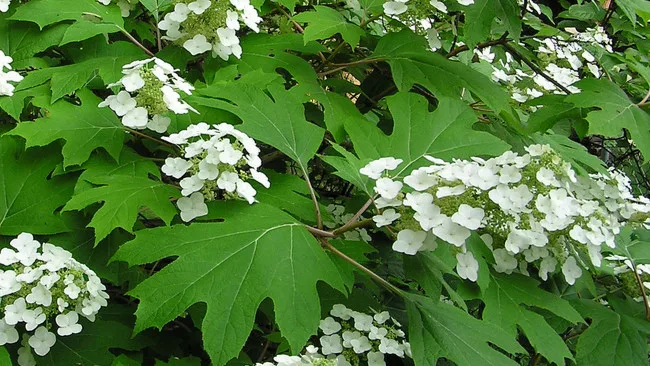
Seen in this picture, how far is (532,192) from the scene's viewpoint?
4.94ft

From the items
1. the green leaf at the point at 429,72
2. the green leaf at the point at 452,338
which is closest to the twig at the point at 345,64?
the green leaf at the point at 429,72

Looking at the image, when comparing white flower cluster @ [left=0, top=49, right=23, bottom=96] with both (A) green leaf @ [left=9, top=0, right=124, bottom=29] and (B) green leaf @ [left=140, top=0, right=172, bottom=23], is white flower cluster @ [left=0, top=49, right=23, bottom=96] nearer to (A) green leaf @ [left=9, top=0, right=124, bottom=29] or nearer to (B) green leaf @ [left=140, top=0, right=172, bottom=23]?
(A) green leaf @ [left=9, top=0, right=124, bottom=29]

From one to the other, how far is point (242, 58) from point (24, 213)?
0.84m

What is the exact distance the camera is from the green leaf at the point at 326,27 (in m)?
2.08

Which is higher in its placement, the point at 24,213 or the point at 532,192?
the point at 532,192

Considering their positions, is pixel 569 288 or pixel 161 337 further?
pixel 569 288

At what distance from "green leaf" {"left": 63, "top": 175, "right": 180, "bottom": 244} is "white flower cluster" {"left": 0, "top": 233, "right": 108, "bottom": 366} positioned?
0.11m

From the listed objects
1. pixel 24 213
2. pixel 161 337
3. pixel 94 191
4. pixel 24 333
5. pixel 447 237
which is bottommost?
pixel 161 337

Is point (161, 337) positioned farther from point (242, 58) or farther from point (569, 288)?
point (569, 288)

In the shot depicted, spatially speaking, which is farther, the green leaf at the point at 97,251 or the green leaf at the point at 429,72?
the green leaf at the point at 429,72

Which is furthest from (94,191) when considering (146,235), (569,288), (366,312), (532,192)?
(569,288)

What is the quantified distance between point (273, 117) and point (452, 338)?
0.82 meters

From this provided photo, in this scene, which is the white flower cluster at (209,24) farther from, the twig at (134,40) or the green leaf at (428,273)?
the green leaf at (428,273)

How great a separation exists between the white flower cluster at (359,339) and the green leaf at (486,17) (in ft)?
3.03
